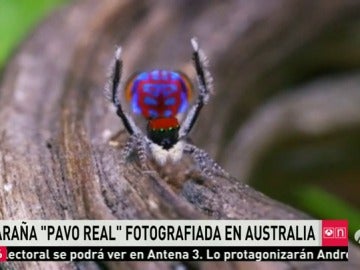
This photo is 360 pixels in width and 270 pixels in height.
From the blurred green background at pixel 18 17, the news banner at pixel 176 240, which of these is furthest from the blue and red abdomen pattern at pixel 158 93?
the blurred green background at pixel 18 17

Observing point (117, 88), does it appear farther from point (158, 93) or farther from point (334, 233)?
point (334, 233)

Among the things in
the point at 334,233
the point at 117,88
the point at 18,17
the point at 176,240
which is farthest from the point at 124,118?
the point at 18,17

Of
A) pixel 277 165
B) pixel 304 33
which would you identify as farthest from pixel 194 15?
pixel 277 165

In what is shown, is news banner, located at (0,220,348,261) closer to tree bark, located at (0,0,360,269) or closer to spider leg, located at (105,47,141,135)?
tree bark, located at (0,0,360,269)

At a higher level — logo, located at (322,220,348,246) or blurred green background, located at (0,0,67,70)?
blurred green background, located at (0,0,67,70)

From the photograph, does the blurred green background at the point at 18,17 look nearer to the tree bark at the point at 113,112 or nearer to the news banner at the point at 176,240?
the tree bark at the point at 113,112

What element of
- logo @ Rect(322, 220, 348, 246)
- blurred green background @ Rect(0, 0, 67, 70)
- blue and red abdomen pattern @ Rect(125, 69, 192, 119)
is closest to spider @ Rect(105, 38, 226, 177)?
blue and red abdomen pattern @ Rect(125, 69, 192, 119)
